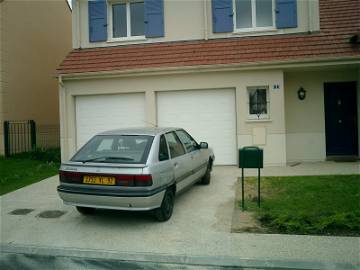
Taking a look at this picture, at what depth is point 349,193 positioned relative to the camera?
7.71 m

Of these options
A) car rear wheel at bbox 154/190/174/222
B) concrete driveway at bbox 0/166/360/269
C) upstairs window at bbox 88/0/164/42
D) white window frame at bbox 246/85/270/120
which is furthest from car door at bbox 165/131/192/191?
upstairs window at bbox 88/0/164/42

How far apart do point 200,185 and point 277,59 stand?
4809 millimetres

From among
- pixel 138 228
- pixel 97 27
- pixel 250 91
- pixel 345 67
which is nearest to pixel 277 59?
pixel 250 91

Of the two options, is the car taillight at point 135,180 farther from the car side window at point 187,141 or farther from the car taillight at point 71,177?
the car side window at point 187,141

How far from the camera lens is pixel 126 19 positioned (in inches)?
543

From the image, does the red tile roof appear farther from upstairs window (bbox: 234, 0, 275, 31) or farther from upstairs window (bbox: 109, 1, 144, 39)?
upstairs window (bbox: 109, 1, 144, 39)

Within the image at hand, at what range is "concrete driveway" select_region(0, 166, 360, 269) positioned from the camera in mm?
4867

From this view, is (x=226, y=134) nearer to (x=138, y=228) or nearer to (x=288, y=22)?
(x=288, y=22)

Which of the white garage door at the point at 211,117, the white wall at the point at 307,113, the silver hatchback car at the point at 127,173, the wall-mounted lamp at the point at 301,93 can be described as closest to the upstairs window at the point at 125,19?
the white garage door at the point at 211,117

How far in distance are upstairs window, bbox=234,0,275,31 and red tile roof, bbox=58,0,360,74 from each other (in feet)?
2.00

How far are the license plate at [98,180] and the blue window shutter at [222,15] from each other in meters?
8.18

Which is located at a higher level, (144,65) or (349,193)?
(144,65)

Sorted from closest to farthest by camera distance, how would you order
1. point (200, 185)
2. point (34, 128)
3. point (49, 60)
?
point (200, 185) → point (34, 128) → point (49, 60)

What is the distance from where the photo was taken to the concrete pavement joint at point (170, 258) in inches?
182
